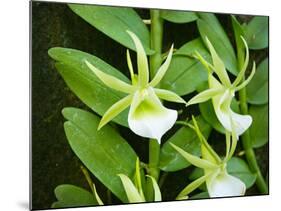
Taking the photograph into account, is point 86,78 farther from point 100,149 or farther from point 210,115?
point 210,115

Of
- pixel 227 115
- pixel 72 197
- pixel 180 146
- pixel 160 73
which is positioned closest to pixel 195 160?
pixel 180 146

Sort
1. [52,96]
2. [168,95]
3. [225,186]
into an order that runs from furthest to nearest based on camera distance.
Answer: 1. [225,186]
2. [168,95]
3. [52,96]

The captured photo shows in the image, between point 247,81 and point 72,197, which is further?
point 247,81

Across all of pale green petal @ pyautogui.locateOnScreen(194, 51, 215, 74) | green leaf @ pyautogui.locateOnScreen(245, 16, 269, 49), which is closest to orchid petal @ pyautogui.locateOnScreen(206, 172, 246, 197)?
pale green petal @ pyautogui.locateOnScreen(194, 51, 215, 74)

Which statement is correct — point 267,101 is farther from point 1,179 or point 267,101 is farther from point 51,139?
point 1,179

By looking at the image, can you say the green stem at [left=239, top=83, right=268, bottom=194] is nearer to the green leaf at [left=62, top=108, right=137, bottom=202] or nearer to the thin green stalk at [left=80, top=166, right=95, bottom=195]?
the green leaf at [left=62, top=108, right=137, bottom=202]

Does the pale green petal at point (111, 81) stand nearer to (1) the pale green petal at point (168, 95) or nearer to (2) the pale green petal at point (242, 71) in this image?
(1) the pale green petal at point (168, 95)
